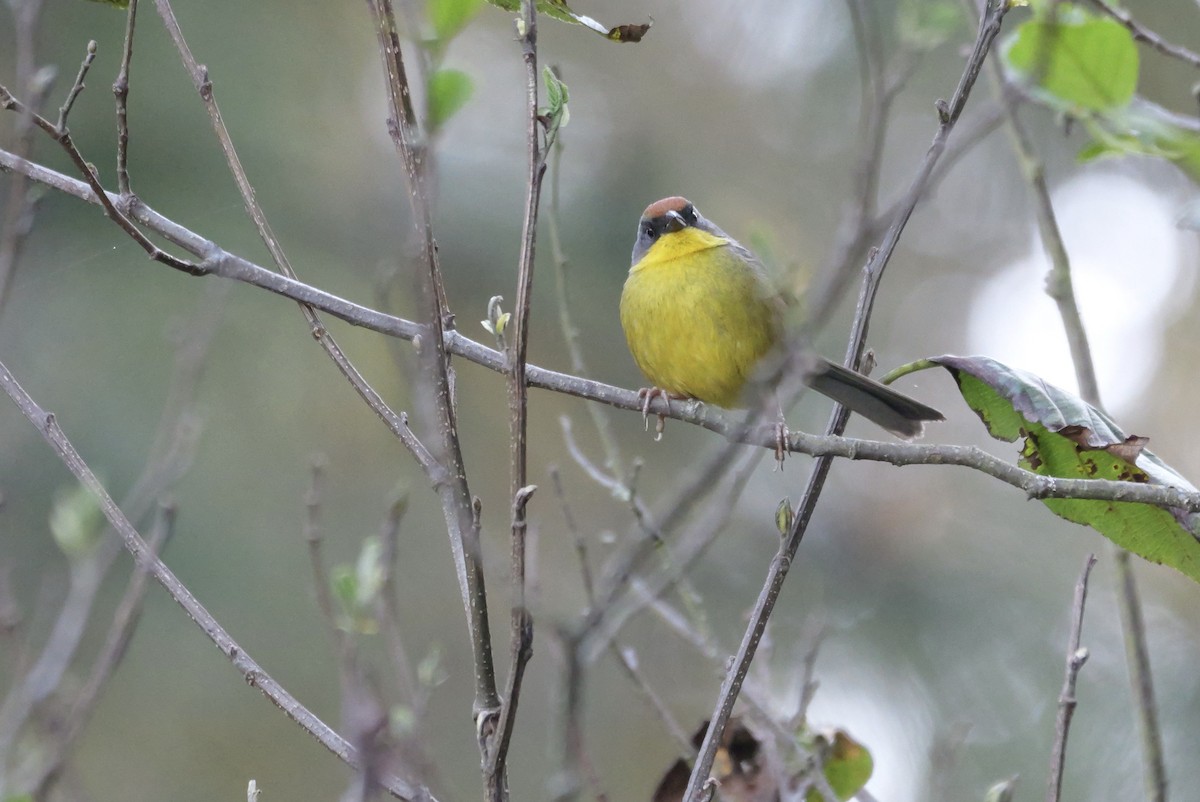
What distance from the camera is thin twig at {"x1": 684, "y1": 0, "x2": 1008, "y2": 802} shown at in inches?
67.7

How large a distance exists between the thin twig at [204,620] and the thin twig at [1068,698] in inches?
36.3

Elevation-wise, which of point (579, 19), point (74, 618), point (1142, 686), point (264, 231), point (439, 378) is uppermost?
point (579, 19)

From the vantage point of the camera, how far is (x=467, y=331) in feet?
21.1

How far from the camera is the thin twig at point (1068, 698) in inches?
69.9

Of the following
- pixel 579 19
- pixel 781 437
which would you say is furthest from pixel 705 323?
pixel 579 19

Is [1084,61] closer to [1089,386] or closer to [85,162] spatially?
[1089,386]

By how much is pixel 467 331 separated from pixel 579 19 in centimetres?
459

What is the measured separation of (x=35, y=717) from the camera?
206cm

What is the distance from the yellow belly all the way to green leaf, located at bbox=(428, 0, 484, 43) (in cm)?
221

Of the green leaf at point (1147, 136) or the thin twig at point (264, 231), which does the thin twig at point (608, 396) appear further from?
the green leaf at point (1147, 136)

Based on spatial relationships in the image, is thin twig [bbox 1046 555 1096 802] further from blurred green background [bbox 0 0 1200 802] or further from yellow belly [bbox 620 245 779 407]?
blurred green background [bbox 0 0 1200 802]

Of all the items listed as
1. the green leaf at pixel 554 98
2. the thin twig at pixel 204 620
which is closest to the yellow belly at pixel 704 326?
the green leaf at pixel 554 98

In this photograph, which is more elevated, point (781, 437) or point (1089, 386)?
point (1089, 386)

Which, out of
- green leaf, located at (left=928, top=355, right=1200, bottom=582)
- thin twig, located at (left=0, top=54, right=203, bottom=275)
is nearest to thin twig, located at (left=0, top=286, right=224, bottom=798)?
thin twig, located at (left=0, top=54, right=203, bottom=275)
